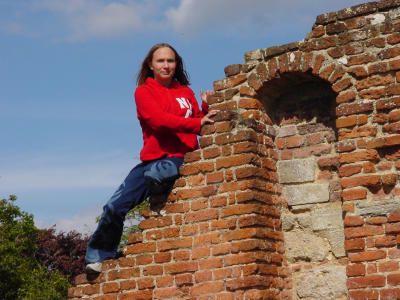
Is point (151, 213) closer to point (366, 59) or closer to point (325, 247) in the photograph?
point (325, 247)

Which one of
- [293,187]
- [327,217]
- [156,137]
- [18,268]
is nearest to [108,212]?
[156,137]

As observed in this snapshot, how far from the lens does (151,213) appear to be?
6531mm

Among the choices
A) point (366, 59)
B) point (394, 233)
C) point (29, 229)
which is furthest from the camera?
point (29, 229)

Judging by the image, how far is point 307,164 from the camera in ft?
20.9

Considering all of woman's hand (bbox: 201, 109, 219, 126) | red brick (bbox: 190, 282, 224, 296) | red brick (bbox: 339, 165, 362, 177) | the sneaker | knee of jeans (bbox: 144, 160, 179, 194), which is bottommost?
red brick (bbox: 190, 282, 224, 296)

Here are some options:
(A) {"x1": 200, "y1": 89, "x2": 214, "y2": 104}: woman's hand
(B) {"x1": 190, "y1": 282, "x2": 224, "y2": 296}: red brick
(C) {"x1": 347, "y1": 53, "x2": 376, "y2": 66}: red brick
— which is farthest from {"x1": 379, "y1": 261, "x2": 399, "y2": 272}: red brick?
(A) {"x1": 200, "y1": 89, "x2": 214, "y2": 104}: woman's hand

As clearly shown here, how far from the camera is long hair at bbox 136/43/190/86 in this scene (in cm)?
681

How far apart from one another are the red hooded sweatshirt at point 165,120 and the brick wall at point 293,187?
229mm

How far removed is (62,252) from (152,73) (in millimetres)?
14557

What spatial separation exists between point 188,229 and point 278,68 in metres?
1.73

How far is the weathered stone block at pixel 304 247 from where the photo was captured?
20.2 ft

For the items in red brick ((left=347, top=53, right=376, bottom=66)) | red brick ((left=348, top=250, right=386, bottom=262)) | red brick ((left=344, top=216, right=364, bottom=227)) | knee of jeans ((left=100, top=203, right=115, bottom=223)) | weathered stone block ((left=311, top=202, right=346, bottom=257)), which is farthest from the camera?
knee of jeans ((left=100, top=203, right=115, bottom=223))

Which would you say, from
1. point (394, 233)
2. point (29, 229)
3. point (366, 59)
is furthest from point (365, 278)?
point (29, 229)

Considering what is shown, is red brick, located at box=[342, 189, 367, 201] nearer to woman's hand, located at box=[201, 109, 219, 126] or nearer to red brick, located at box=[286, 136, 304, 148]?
red brick, located at box=[286, 136, 304, 148]
